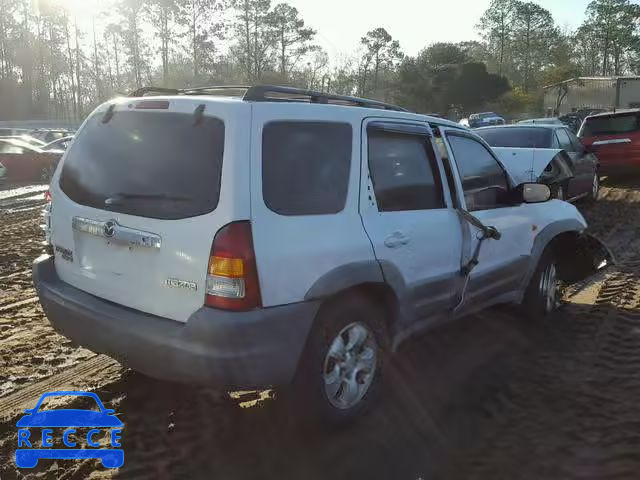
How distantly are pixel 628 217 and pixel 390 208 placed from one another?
27.5 feet

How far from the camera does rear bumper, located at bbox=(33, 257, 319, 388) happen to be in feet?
9.41

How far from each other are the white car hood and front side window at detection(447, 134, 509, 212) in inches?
147

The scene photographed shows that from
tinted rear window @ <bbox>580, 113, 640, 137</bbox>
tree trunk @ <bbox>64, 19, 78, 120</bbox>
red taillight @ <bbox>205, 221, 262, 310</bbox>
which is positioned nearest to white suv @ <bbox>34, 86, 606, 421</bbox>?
red taillight @ <bbox>205, 221, 262, 310</bbox>

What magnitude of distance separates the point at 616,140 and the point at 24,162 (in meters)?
16.1

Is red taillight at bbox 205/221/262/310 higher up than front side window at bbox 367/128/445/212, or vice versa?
front side window at bbox 367/128/445/212

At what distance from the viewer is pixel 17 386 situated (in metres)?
3.92

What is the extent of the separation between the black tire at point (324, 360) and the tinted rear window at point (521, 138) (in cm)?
823

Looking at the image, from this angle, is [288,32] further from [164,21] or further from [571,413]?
[571,413]

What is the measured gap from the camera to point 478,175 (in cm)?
456

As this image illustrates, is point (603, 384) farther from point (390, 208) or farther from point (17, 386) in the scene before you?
point (17, 386)

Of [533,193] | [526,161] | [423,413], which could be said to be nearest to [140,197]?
[423,413]

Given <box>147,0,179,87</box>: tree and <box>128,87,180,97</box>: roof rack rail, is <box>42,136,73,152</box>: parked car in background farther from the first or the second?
<box>147,0,179,87</box>: tree

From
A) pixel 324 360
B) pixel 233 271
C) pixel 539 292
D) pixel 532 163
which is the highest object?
pixel 532 163

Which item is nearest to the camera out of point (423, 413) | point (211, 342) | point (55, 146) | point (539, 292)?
point (211, 342)
